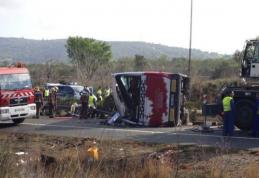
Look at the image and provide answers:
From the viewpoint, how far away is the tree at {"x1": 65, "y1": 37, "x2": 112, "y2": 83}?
6406 centimetres

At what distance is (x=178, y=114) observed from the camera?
23.4m

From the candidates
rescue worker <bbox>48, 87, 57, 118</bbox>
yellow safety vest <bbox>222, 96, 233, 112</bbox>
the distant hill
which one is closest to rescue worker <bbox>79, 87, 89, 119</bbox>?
rescue worker <bbox>48, 87, 57, 118</bbox>

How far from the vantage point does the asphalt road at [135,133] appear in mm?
18112

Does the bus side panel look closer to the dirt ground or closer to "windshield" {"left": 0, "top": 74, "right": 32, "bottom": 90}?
"windshield" {"left": 0, "top": 74, "right": 32, "bottom": 90}

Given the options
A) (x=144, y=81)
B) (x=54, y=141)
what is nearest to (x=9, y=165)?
(x=54, y=141)

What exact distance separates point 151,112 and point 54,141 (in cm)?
592

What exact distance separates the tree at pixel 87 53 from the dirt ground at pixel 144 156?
44457 millimetres

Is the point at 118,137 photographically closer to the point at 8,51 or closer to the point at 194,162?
the point at 194,162

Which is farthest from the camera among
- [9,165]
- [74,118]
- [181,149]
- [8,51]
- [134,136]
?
[8,51]

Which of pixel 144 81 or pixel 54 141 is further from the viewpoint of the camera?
pixel 144 81

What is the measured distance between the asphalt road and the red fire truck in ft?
2.02

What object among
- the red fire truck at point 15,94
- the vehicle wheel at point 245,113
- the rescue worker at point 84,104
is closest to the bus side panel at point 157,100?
the vehicle wheel at point 245,113

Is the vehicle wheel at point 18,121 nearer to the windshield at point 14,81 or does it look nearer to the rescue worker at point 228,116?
the windshield at point 14,81

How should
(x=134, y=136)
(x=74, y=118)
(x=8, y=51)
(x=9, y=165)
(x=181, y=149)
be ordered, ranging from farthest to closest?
(x=8, y=51), (x=74, y=118), (x=134, y=136), (x=181, y=149), (x=9, y=165)
